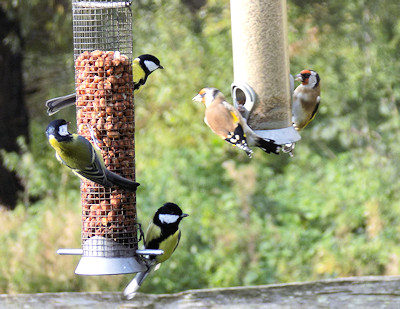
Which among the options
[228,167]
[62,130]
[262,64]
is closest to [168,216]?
[62,130]

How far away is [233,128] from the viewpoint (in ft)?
13.3

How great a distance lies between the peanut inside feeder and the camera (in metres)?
3.89

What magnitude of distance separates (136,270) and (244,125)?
100cm

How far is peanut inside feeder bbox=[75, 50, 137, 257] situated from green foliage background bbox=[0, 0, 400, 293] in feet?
10.6

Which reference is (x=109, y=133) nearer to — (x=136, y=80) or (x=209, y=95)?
(x=136, y=80)

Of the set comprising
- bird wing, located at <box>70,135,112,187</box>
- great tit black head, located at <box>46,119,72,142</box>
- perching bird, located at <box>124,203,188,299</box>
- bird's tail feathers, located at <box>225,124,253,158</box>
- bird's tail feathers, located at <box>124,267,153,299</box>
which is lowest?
bird's tail feathers, located at <box>124,267,153,299</box>

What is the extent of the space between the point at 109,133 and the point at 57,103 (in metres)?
0.37

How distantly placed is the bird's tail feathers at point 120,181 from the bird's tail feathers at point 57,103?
0.56 metres

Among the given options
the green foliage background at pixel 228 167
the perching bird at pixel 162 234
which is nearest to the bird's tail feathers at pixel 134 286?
the perching bird at pixel 162 234

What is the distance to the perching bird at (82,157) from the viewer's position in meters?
3.61

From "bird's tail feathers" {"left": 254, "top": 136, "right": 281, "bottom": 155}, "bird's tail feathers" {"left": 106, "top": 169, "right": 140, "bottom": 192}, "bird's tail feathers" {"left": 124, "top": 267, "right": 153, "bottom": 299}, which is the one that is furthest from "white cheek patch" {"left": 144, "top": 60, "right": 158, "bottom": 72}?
"bird's tail feathers" {"left": 124, "top": 267, "right": 153, "bottom": 299}

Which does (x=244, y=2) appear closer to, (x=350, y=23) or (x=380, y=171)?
(x=380, y=171)

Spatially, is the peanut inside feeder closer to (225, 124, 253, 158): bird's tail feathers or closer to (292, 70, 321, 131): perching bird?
(225, 124, 253, 158): bird's tail feathers

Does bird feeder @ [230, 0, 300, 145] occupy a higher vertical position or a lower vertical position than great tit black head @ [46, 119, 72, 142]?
higher
